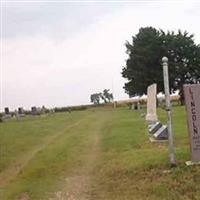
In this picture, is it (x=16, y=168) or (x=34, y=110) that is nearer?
(x=16, y=168)

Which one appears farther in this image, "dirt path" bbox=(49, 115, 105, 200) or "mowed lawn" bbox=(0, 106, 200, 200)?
"dirt path" bbox=(49, 115, 105, 200)

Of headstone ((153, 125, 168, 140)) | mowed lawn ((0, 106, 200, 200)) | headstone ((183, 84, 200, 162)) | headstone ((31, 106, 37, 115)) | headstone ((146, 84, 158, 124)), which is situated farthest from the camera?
headstone ((31, 106, 37, 115))

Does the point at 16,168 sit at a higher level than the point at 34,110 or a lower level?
lower

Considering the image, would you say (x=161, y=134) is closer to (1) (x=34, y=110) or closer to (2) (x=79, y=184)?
(2) (x=79, y=184)

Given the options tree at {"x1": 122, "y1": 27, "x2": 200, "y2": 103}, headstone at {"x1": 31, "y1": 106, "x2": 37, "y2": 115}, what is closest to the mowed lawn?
tree at {"x1": 122, "y1": 27, "x2": 200, "y2": 103}

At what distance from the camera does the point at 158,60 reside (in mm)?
82500

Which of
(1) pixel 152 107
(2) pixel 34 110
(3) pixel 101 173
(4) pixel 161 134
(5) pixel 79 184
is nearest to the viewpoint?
(5) pixel 79 184

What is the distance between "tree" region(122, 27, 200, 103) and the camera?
266ft

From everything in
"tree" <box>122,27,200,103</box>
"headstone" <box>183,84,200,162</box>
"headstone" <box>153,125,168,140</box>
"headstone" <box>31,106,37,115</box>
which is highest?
"tree" <box>122,27,200,103</box>

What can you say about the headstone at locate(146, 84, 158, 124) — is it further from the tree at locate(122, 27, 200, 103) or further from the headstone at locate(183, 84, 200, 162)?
the tree at locate(122, 27, 200, 103)

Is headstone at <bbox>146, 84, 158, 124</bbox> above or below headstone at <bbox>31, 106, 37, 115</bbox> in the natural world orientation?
below

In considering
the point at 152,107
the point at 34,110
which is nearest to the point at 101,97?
the point at 34,110

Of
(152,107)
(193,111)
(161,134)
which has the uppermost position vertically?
(152,107)

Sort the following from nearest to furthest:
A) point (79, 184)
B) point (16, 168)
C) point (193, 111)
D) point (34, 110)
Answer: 1. point (79, 184)
2. point (193, 111)
3. point (16, 168)
4. point (34, 110)
